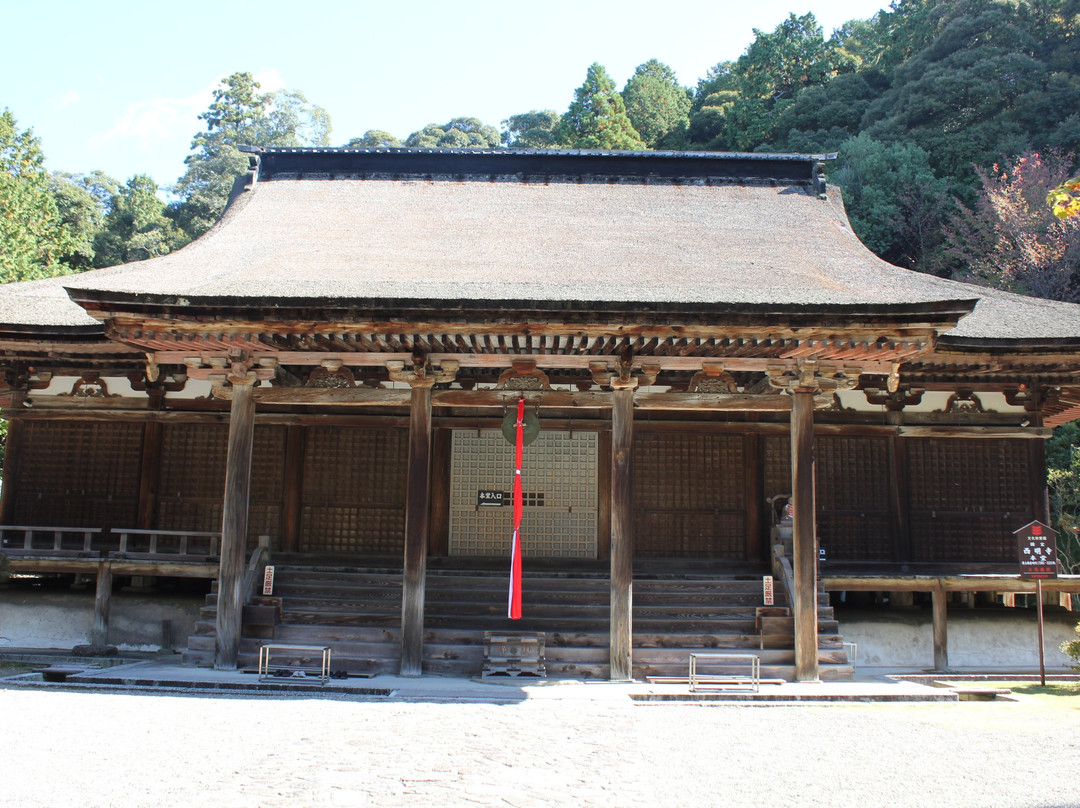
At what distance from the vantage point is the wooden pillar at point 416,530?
32.3ft

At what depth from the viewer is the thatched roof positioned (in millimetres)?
9336

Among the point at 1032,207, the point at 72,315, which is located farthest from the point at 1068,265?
the point at 72,315

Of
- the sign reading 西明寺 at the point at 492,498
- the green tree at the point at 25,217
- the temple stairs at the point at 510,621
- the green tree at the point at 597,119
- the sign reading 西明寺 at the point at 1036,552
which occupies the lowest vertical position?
the temple stairs at the point at 510,621

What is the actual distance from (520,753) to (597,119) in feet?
135

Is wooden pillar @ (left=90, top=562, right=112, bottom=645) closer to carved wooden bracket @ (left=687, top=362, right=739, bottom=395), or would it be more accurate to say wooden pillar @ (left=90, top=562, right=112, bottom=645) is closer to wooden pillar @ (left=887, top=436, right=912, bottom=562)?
carved wooden bracket @ (left=687, top=362, right=739, bottom=395)

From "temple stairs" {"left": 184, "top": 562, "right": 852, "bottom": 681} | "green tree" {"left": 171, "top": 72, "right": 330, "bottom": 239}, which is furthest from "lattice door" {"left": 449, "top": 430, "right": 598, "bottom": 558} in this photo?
"green tree" {"left": 171, "top": 72, "right": 330, "bottom": 239}

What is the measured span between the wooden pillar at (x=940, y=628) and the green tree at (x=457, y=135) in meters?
57.8

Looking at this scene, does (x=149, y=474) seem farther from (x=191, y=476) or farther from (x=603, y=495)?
(x=603, y=495)

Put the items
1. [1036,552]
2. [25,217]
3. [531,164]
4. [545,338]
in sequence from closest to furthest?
[545,338], [1036,552], [531,164], [25,217]

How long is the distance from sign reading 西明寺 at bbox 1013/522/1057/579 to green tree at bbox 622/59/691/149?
39.4 metres

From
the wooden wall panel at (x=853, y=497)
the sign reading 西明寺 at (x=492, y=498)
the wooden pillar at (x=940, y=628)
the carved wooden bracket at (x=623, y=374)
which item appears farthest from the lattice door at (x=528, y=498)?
the wooden pillar at (x=940, y=628)

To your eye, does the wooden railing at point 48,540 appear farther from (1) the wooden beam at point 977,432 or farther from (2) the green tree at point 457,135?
(2) the green tree at point 457,135

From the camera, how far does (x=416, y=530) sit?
10.1 m

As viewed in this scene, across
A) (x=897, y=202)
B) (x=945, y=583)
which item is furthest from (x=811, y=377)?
(x=897, y=202)
